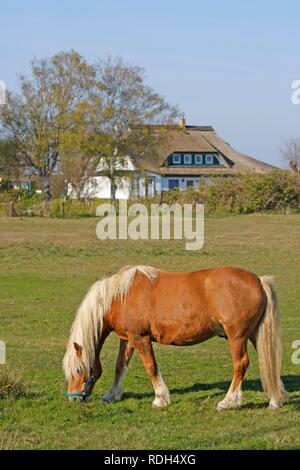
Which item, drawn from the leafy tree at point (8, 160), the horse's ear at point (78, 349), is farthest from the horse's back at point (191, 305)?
the leafy tree at point (8, 160)

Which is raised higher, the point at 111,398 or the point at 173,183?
the point at 173,183

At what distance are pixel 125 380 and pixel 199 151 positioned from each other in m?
66.1

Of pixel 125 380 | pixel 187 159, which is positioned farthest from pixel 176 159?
pixel 125 380

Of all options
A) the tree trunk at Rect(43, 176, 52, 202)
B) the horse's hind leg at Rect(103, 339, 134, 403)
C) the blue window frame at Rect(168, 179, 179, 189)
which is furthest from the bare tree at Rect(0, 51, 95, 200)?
the horse's hind leg at Rect(103, 339, 134, 403)

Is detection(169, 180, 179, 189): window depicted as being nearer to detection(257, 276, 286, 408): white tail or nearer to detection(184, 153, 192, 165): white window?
detection(184, 153, 192, 165): white window

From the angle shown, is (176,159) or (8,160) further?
(176,159)

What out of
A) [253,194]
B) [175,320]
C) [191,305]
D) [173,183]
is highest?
[173,183]

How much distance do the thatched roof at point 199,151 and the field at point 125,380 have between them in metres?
36.7

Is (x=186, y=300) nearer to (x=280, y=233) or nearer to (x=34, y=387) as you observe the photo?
(x=34, y=387)

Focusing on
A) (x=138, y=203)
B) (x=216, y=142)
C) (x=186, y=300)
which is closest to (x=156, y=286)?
(x=186, y=300)

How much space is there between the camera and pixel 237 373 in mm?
7184

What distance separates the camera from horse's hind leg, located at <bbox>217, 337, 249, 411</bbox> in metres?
7.12

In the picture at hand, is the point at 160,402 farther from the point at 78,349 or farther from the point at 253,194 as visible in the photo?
the point at 253,194

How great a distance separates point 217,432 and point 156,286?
1.79m
